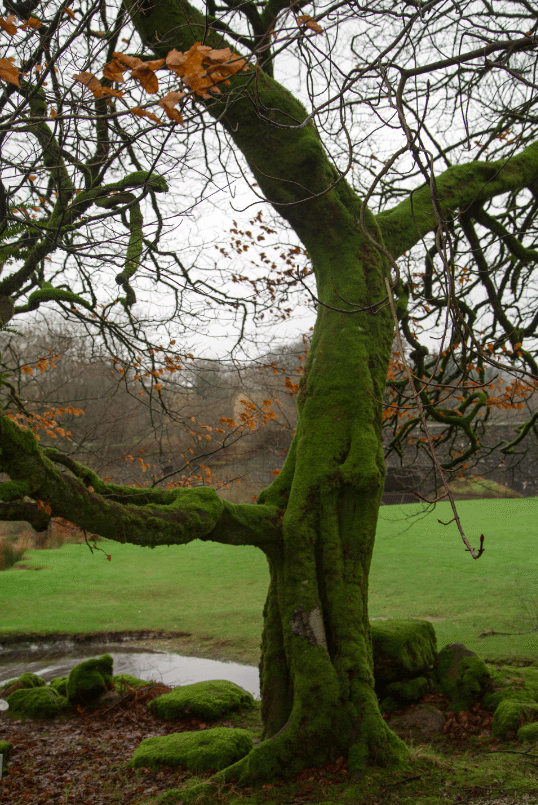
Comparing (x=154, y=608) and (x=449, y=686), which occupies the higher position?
(x=449, y=686)

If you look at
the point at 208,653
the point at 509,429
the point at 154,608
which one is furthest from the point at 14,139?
the point at 509,429

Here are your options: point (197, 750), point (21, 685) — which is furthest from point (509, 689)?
point (21, 685)

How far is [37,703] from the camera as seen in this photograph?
6699mm

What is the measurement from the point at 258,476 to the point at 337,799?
20449 millimetres

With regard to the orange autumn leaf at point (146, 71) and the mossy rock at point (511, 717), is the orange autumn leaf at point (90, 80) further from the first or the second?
the mossy rock at point (511, 717)

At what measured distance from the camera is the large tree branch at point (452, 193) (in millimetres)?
5129

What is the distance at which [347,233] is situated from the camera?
477cm

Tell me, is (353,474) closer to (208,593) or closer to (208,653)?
(208,653)

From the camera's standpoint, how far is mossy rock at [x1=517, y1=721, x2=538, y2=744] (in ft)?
14.9

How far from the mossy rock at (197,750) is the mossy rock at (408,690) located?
159 centimetres

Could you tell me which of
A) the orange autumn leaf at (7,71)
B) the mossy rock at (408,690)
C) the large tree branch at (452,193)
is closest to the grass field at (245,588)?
the mossy rock at (408,690)

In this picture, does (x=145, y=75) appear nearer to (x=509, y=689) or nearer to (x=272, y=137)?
(x=272, y=137)

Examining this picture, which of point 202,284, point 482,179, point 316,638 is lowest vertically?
point 316,638

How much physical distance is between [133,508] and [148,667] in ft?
21.7
